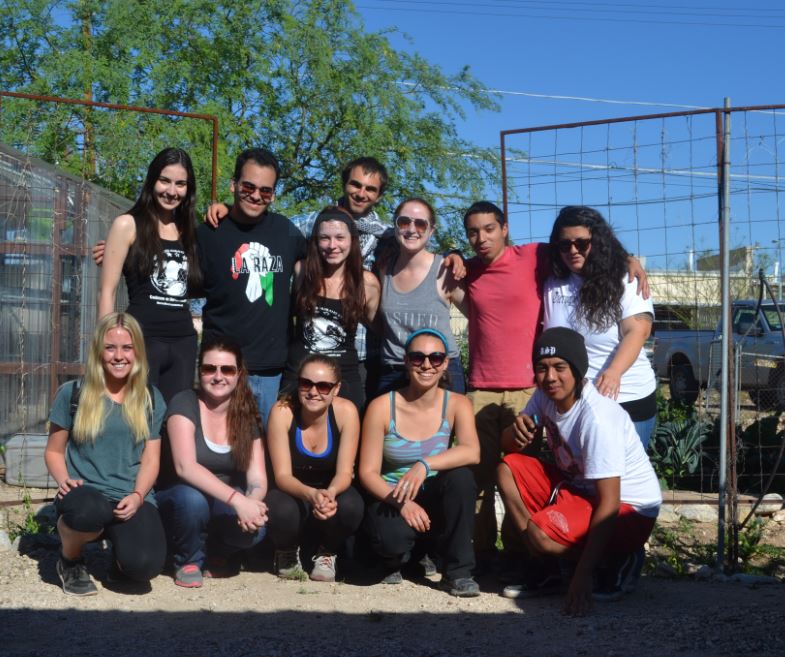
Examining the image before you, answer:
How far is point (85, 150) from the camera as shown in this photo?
498 inches

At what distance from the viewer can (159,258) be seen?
15.5 feet

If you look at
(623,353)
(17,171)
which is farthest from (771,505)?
(17,171)

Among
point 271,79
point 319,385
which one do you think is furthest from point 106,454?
point 271,79

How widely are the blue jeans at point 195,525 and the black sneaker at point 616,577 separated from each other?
5.55 ft

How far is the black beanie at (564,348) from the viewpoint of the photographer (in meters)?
4.36

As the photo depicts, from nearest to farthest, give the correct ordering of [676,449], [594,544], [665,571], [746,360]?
[594,544] → [665,571] → [676,449] → [746,360]

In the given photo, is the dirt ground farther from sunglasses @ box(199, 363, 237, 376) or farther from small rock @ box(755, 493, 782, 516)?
small rock @ box(755, 493, 782, 516)

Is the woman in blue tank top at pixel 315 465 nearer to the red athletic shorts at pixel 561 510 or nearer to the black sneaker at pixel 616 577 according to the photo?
the red athletic shorts at pixel 561 510

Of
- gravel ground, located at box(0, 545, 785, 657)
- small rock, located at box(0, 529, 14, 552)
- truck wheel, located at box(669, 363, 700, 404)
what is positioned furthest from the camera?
truck wheel, located at box(669, 363, 700, 404)

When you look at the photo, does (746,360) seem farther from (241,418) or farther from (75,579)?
(75,579)

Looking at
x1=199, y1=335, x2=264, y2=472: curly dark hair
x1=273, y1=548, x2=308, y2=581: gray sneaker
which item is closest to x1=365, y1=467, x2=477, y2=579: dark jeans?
x1=273, y1=548, x2=308, y2=581: gray sneaker

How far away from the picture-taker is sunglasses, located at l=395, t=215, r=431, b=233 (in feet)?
16.0

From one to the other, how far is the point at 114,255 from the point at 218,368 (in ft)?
2.50

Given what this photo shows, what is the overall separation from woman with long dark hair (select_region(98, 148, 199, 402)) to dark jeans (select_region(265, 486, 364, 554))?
91 centimetres
